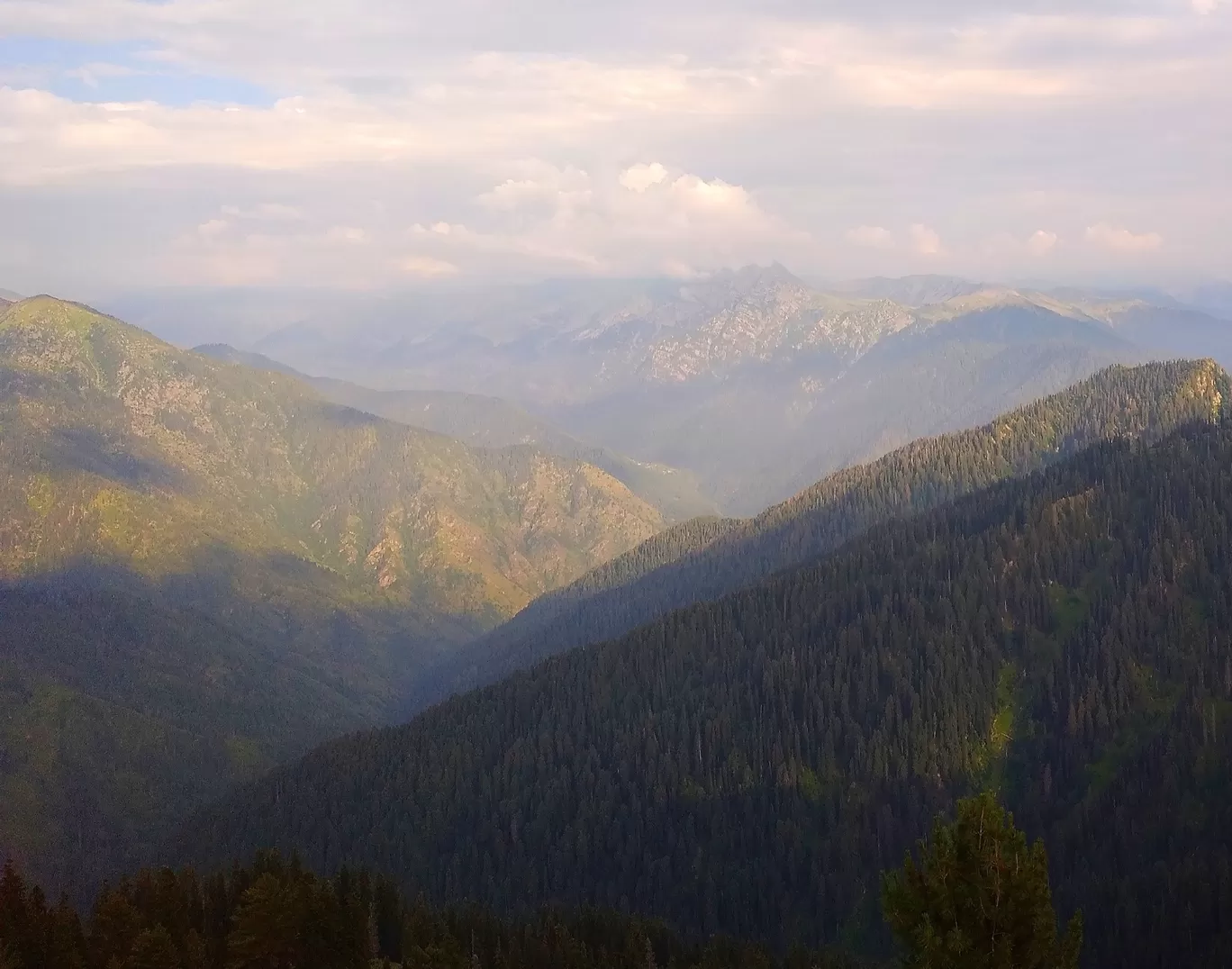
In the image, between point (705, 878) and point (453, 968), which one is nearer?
point (453, 968)

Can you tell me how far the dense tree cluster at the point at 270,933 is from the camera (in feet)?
255

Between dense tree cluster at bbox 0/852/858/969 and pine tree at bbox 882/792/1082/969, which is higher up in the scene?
pine tree at bbox 882/792/1082/969

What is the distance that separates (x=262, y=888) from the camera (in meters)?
81.6

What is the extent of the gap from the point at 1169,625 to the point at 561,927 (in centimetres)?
13670

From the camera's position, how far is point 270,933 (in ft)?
268

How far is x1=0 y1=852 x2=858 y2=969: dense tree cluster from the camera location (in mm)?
77688

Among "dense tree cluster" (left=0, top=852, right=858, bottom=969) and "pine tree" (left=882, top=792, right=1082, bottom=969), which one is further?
"dense tree cluster" (left=0, top=852, right=858, bottom=969)

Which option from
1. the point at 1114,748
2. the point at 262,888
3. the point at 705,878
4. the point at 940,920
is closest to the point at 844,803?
the point at 705,878

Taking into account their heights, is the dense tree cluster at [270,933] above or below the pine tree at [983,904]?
below

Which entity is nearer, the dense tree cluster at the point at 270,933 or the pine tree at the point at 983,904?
the pine tree at the point at 983,904

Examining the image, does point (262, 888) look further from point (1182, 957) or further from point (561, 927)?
point (1182, 957)

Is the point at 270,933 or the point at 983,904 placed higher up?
the point at 983,904

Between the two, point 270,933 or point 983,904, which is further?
point 270,933

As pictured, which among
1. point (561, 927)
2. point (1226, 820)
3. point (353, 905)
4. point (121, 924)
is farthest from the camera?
point (1226, 820)
